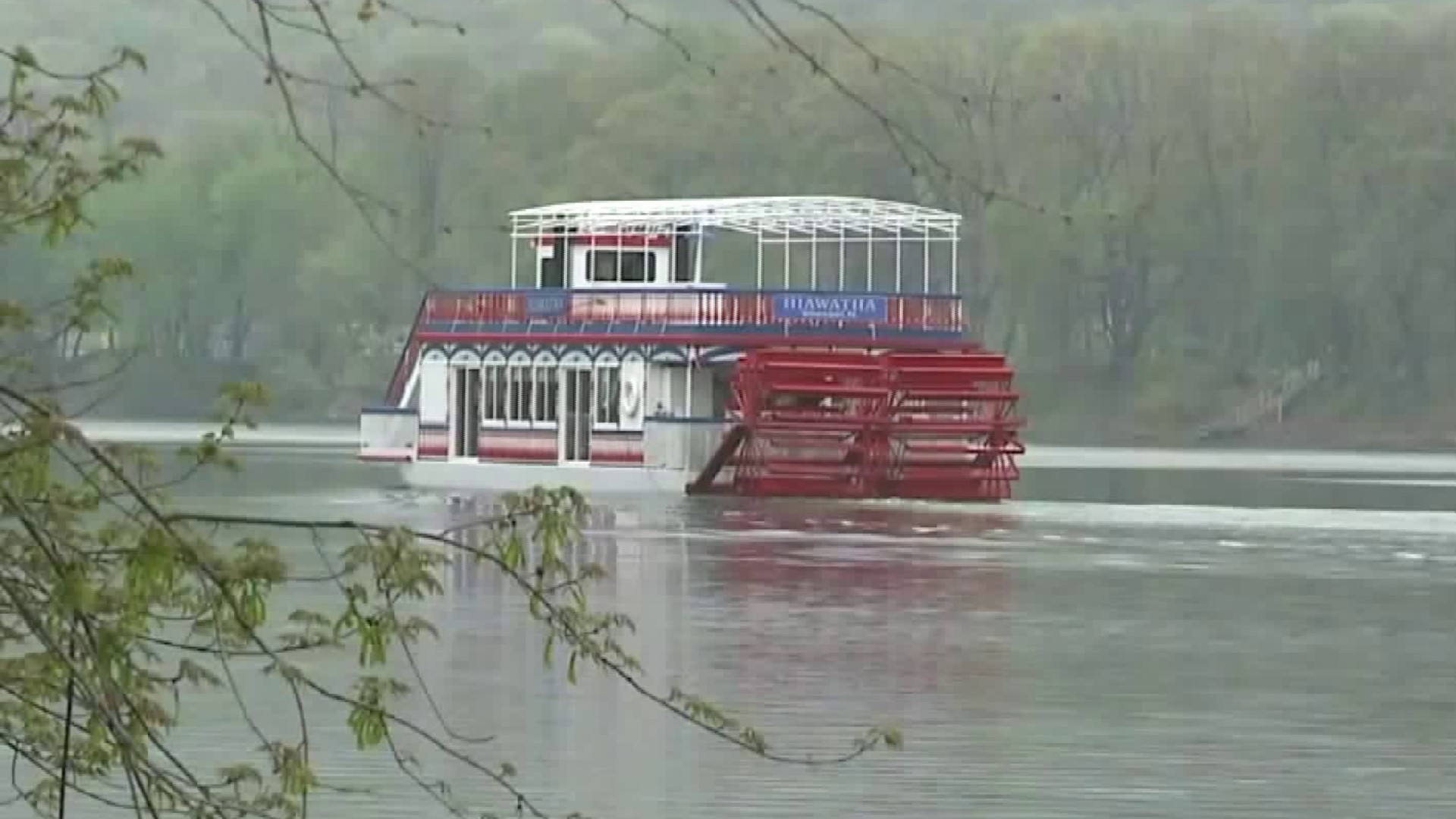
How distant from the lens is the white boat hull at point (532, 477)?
4478 centimetres

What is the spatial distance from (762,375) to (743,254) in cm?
4212

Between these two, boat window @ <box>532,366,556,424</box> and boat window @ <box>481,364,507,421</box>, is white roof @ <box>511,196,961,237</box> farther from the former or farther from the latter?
boat window @ <box>481,364,507,421</box>

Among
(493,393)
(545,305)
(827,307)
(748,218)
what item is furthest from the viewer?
(493,393)

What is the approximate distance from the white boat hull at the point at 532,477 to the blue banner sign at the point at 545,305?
6.27ft

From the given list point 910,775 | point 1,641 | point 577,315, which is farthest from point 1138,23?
point 1,641

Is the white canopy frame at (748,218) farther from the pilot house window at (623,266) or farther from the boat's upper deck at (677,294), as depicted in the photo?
the pilot house window at (623,266)

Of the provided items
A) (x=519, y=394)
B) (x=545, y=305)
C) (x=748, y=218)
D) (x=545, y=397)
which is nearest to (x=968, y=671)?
(x=748, y=218)

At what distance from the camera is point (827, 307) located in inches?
1767

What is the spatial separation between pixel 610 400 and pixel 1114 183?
40.2m

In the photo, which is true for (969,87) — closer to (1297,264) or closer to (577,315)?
(577,315)

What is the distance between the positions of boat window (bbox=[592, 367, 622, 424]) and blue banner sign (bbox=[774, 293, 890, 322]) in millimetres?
2317

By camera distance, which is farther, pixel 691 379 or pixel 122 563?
pixel 691 379

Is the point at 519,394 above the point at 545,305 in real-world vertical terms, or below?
below

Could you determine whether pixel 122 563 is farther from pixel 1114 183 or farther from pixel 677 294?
pixel 1114 183
